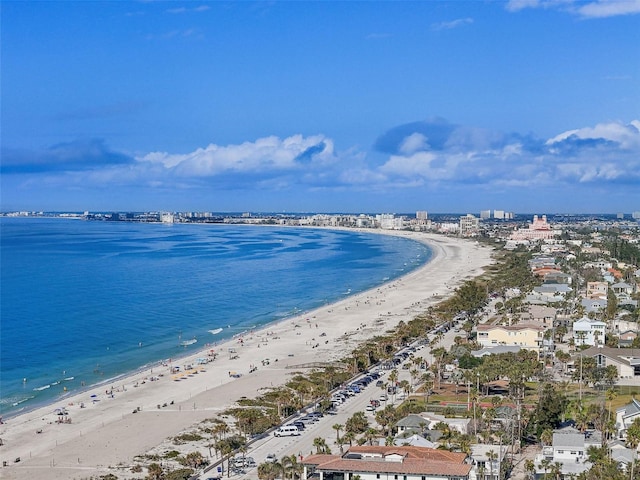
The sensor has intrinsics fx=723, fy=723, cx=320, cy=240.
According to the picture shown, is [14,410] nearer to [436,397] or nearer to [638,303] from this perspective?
[436,397]

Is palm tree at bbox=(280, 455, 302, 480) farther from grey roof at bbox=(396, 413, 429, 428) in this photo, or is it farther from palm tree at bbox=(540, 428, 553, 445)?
palm tree at bbox=(540, 428, 553, 445)


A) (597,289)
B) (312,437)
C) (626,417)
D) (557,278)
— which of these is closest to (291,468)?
(312,437)

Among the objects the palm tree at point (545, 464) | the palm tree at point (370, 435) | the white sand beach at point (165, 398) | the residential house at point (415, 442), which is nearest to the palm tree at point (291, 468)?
the palm tree at point (370, 435)

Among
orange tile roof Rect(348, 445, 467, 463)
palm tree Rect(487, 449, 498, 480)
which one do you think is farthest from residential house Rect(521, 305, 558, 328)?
orange tile roof Rect(348, 445, 467, 463)

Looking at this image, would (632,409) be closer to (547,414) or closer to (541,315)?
(547,414)

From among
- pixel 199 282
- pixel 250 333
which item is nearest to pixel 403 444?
pixel 250 333
